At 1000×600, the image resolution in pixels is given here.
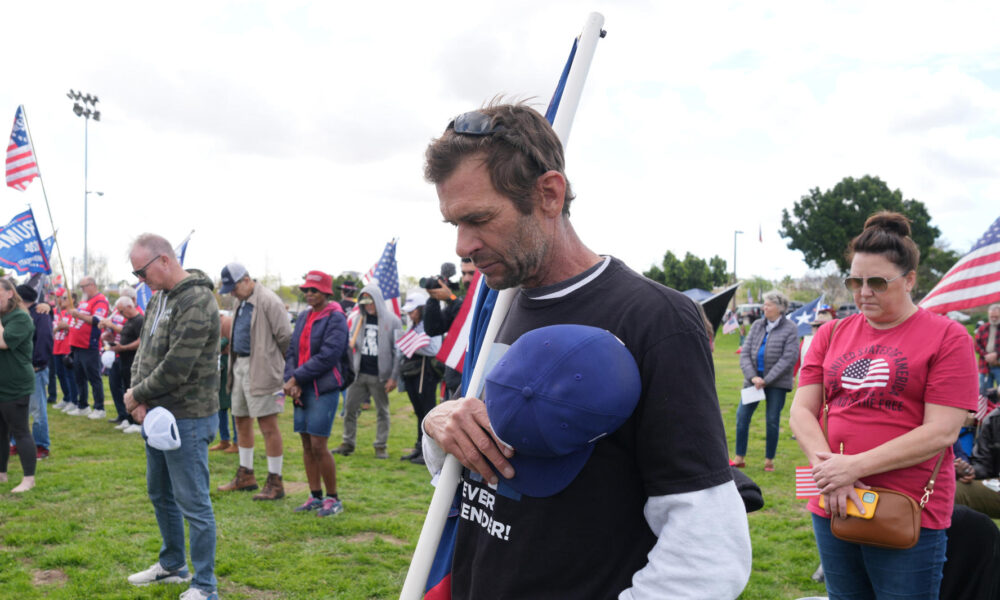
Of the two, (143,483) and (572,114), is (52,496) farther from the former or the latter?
(572,114)

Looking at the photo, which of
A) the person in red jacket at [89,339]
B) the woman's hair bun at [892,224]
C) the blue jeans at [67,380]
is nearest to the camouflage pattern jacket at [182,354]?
the woman's hair bun at [892,224]

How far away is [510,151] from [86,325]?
11.6 metres

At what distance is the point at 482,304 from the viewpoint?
212 cm

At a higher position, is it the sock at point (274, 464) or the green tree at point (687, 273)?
the green tree at point (687, 273)

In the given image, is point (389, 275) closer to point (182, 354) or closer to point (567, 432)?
point (182, 354)

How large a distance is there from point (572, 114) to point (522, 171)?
1.52 feet

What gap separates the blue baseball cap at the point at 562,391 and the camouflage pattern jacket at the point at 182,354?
3.67m

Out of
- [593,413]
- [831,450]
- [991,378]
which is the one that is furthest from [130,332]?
[991,378]

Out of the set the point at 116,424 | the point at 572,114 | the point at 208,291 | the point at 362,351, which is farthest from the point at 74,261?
the point at 572,114

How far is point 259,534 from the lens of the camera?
599 centimetres

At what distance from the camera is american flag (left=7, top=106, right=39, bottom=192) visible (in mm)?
10945

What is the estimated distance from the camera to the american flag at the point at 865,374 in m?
2.75

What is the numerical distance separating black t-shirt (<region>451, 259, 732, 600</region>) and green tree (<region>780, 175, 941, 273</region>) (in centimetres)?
5416

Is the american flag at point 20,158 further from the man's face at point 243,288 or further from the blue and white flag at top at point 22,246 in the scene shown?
the man's face at point 243,288
